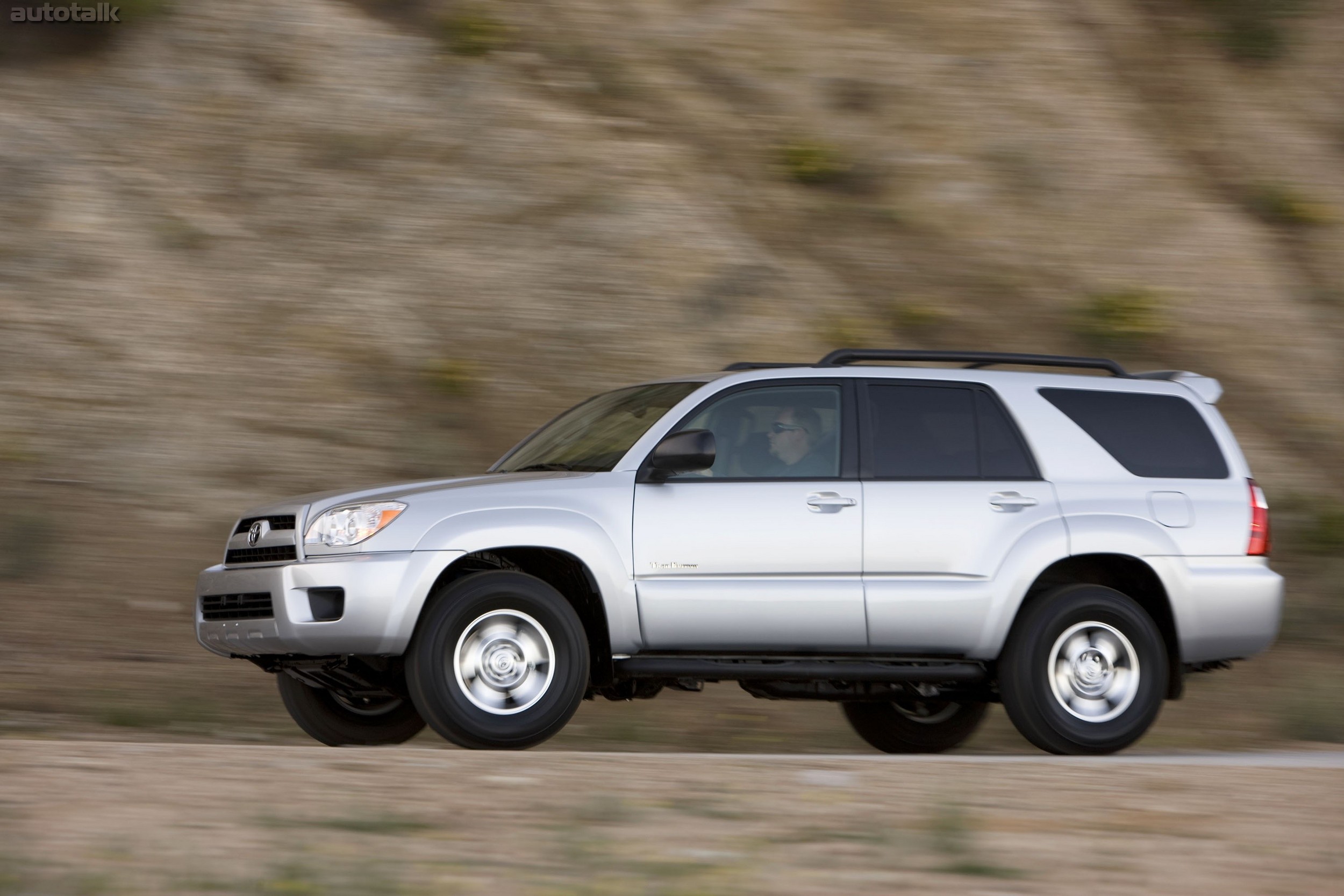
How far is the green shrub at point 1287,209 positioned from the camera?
59.6 feet

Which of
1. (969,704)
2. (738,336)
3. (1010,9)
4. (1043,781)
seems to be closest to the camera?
(1043,781)

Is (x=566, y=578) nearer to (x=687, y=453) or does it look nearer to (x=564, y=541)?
(x=564, y=541)

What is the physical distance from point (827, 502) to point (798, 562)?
0.31 meters

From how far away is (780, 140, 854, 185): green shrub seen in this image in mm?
17328

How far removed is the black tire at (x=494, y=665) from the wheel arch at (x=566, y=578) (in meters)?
0.14

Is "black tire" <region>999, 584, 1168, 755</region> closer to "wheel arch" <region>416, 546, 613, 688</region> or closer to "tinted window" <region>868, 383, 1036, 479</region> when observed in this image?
"tinted window" <region>868, 383, 1036, 479</region>

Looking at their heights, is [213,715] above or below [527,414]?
→ below

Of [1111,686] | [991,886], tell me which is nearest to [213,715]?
[1111,686]

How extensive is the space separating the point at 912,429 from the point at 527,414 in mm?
6949

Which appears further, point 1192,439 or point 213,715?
point 213,715

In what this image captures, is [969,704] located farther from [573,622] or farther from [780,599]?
[573,622]

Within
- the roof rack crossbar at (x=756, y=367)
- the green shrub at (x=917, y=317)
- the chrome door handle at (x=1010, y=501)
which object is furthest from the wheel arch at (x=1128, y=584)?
the green shrub at (x=917, y=317)

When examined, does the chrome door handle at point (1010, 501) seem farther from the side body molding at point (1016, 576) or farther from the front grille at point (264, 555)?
the front grille at point (264, 555)

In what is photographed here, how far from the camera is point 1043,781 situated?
20.4 feet
